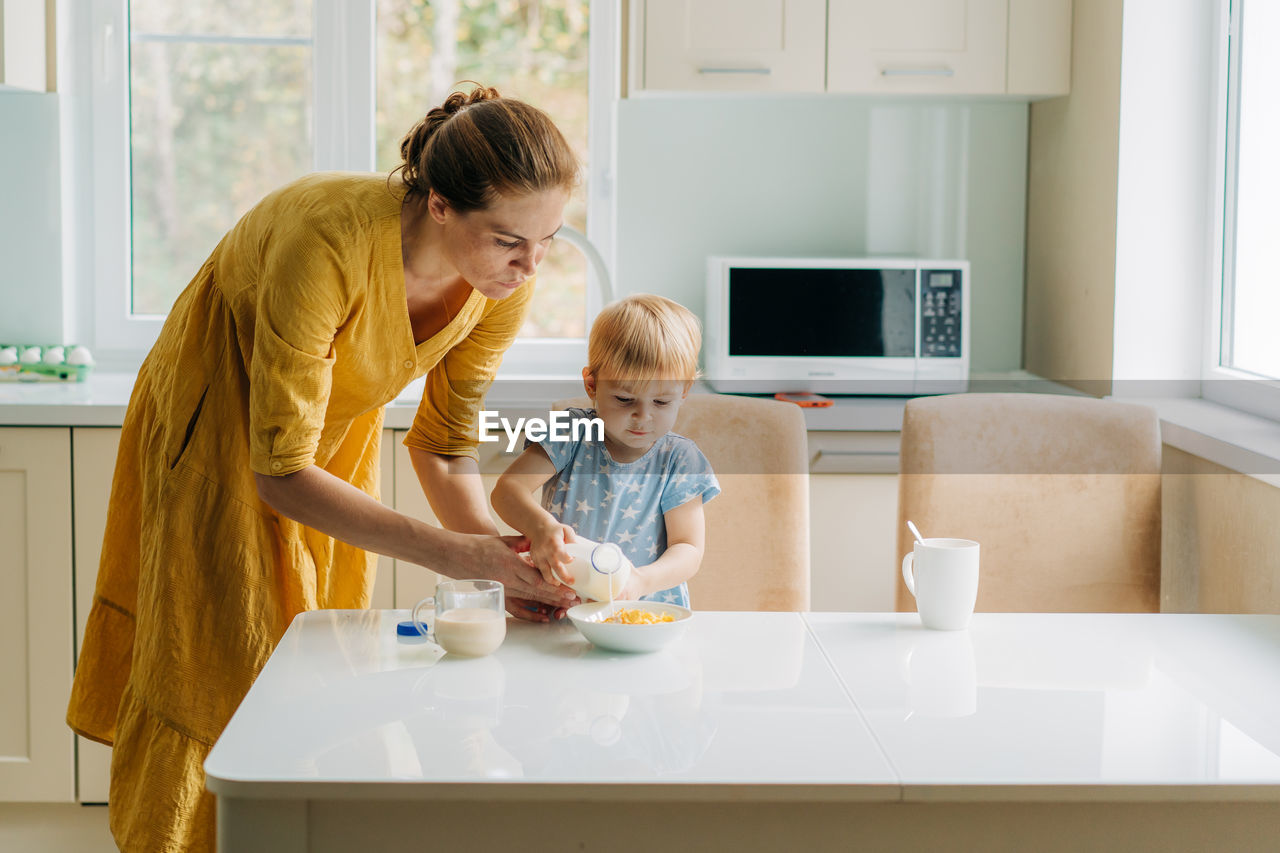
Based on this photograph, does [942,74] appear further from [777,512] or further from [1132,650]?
[1132,650]

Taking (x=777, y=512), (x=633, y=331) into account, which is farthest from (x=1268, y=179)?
(x=633, y=331)

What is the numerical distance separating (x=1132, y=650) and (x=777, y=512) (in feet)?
2.00

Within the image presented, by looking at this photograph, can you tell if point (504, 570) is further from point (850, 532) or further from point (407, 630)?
point (850, 532)

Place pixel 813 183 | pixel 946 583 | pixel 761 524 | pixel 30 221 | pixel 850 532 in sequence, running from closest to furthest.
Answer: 1. pixel 946 583
2. pixel 761 524
3. pixel 850 532
4. pixel 30 221
5. pixel 813 183

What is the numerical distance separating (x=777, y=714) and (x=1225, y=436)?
1248 mm

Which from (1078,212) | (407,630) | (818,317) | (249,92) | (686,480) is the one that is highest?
(249,92)

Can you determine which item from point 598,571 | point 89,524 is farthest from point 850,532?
point 89,524

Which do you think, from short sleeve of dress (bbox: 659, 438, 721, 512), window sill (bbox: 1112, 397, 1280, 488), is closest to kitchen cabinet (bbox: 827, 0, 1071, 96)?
window sill (bbox: 1112, 397, 1280, 488)

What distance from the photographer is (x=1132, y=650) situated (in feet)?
4.27

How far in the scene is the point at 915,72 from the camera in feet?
8.57

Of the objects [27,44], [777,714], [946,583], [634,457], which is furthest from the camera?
[27,44]

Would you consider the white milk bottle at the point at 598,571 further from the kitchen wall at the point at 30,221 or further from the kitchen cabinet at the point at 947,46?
the kitchen wall at the point at 30,221

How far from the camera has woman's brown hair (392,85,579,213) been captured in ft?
4.02

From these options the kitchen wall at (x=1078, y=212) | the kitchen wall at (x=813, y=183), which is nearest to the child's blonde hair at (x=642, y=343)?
the kitchen wall at (x=1078, y=212)
